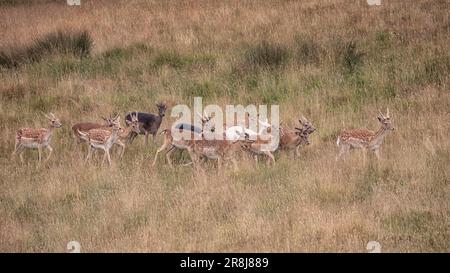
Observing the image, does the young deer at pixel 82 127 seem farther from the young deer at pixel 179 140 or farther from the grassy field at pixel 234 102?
the young deer at pixel 179 140

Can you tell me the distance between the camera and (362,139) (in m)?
15.7

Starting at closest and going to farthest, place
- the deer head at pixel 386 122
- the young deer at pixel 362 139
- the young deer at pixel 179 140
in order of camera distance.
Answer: the young deer at pixel 362 139 → the deer head at pixel 386 122 → the young deer at pixel 179 140

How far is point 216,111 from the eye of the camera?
18.8 metres

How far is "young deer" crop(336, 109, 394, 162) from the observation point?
15641 mm

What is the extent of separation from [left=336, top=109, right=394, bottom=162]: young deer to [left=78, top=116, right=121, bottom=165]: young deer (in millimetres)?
4058

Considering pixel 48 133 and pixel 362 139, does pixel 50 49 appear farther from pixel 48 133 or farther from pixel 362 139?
pixel 362 139

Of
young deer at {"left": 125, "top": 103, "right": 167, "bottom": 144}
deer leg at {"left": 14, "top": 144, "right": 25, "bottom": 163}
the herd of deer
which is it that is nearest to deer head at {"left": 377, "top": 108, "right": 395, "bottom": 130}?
the herd of deer

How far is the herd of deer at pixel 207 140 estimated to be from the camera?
15789mm

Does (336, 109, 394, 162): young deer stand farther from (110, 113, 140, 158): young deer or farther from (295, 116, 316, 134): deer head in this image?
(110, 113, 140, 158): young deer

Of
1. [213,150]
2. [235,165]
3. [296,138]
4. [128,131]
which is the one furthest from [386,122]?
[128,131]

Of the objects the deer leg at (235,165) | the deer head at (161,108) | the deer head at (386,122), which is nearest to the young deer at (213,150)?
the deer leg at (235,165)

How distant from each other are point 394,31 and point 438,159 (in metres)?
7.33

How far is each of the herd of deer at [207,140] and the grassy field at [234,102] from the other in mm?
271

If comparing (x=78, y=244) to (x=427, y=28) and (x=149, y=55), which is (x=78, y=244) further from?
(x=427, y=28)
